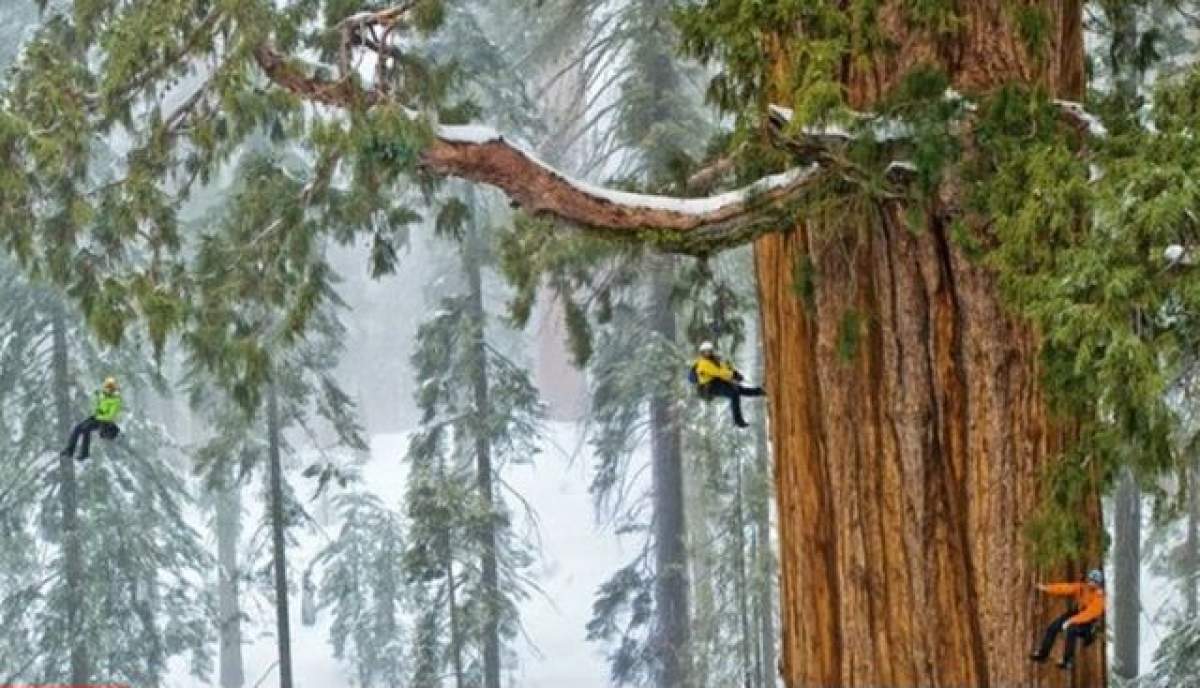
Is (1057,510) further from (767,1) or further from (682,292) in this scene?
(682,292)

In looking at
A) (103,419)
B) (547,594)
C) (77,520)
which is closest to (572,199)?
(103,419)


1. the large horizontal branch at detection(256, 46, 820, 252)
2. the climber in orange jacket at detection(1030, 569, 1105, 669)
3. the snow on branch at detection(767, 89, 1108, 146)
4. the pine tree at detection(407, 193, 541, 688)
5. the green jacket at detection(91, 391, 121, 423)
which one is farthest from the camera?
the pine tree at detection(407, 193, 541, 688)

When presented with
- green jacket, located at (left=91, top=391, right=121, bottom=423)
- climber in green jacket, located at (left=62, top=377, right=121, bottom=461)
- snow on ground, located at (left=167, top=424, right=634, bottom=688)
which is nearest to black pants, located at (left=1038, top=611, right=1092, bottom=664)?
climber in green jacket, located at (left=62, top=377, right=121, bottom=461)

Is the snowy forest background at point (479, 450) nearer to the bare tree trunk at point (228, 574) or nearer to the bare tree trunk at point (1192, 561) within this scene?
the bare tree trunk at point (1192, 561)

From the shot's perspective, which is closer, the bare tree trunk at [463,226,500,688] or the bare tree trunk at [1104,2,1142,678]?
the bare tree trunk at [1104,2,1142,678]

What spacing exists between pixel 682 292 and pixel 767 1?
130 inches

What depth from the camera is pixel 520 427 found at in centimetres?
1630

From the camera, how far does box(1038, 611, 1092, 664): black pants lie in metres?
3.98

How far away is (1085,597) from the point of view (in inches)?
158

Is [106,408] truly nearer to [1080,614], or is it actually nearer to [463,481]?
[1080,614]

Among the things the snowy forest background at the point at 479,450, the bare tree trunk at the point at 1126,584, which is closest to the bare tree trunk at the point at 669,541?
the snowy forest background at the point at 479,450

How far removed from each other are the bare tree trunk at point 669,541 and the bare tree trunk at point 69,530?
6.43 meters

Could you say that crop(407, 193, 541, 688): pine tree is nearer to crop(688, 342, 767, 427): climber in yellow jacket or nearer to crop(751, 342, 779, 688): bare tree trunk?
Answer: crop(751, 342, 779, 688): bare tree trunk

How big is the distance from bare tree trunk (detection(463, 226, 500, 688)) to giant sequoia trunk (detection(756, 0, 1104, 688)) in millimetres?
10819
